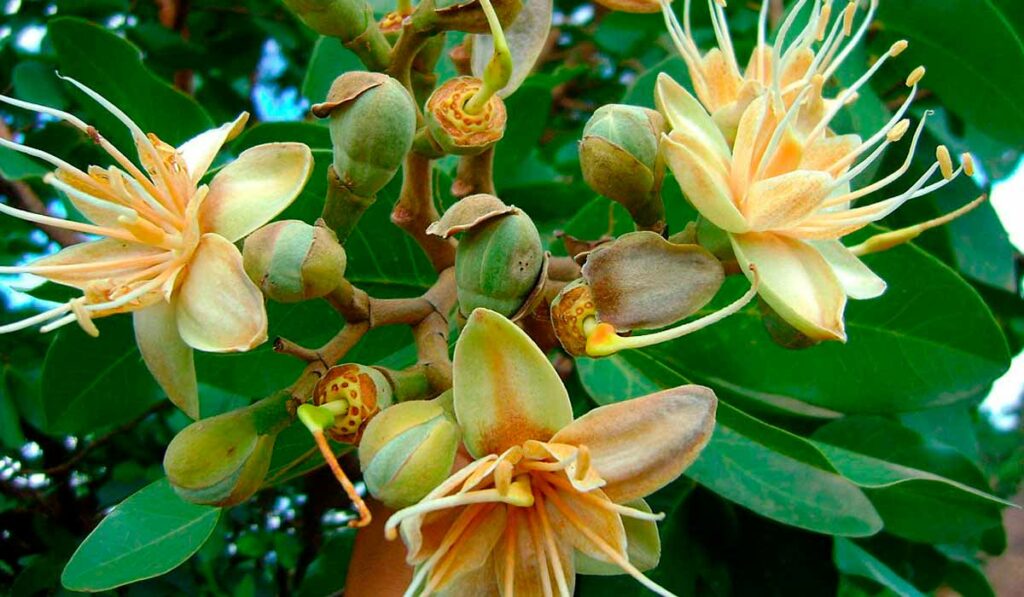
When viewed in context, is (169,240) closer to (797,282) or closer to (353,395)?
(353,395)

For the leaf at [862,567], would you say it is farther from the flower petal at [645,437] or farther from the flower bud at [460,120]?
the flower bud at [460,120]

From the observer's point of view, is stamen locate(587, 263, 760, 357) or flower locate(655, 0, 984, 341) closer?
stamen locate(587, 263, 760, 357)

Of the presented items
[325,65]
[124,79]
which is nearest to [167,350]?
[124,79]

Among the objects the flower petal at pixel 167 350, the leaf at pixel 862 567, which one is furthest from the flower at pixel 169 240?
the leaf at pixel 862 567

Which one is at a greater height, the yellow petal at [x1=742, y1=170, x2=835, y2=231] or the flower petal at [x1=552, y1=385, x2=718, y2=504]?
the yellow petal at [x1=742, y1=170, x2=835, y2=231]

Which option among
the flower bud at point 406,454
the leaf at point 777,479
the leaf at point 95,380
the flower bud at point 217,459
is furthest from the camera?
the leaf at point 95,380

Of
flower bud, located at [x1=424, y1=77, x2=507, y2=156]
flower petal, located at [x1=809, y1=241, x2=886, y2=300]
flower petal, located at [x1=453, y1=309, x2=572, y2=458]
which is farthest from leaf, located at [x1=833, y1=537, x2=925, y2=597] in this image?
flower bud, located at [x1=424, y1=77, x2=507, y2=156]

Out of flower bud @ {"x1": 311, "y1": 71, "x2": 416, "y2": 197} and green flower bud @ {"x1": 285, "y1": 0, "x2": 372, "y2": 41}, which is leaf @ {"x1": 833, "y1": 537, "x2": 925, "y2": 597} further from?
green flower bud @ {"x1": 285, "y1": 0, "x2": 372, "y2": 41}
